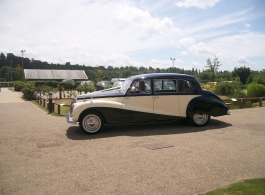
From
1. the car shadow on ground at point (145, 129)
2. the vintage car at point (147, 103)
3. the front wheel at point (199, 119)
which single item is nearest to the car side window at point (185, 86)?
the vintage car at point (147, 103)

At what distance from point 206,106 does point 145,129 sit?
2.28m

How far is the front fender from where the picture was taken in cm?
848

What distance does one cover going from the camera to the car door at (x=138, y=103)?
26.1ft

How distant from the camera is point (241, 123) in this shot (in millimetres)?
9086

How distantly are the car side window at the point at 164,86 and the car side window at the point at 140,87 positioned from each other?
10.1 inches

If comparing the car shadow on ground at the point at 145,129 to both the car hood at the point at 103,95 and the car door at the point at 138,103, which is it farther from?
the car hood at the point at 103,95

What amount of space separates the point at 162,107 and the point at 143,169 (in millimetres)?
3818

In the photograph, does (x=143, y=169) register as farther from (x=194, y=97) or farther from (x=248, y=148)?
(x=194, y=97)

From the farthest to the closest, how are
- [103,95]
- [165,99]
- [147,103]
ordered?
[165,99], [147,103], [103,95]

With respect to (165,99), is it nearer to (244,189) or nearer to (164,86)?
(164,86)

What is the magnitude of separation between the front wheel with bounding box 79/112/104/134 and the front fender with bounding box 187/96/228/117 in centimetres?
305

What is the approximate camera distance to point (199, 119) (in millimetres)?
8664

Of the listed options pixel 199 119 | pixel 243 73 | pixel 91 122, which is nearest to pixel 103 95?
pixel 91 122

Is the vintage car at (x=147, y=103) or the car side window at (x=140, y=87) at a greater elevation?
the car side window at (x=140, y=87)
